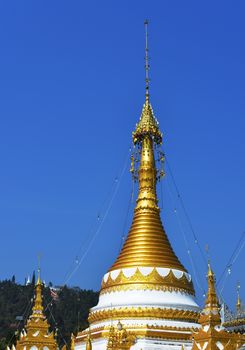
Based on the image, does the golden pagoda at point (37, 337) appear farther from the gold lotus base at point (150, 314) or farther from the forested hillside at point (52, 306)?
the forested hillside at point (52, 306)

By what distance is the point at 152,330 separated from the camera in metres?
28.5

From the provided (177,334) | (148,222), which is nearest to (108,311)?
(177,334)

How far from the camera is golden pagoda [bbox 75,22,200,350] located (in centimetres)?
2861

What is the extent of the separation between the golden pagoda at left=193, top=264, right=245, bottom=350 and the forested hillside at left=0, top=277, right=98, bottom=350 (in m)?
57.8

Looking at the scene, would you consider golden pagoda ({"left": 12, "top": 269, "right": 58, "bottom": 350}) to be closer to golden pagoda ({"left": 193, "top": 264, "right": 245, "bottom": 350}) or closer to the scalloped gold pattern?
the scalloped gold pattern

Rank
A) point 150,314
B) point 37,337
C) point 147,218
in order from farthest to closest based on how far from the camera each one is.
Answer: 1. point 147,218
2. point 150,314
3. point 37,337

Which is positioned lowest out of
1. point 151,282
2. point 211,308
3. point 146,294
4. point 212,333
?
point 212,333

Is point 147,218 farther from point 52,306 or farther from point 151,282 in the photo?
point 52,306

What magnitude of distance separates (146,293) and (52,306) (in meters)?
60.9

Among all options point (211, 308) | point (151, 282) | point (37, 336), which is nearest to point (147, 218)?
point (151, 282)

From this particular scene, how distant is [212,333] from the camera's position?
1870 cm

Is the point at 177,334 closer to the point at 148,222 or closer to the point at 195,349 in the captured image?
the point at 148,222

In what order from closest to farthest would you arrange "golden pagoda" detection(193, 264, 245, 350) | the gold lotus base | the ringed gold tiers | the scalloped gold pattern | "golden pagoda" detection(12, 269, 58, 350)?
"golden pagoda" detection(193, 264, 245, 350) → "golden pagoda" detection(12, 269, 58, 350) → the ringed gold tiers → the gold lotus base → the scalloped gold pattern

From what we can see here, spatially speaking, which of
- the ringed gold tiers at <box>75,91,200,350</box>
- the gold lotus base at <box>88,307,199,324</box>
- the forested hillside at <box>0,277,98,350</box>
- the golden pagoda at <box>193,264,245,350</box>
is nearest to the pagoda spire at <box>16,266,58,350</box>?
the ringed gold tiers at <box>75,91,200,350</box>
